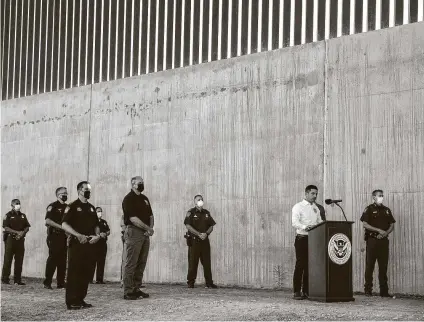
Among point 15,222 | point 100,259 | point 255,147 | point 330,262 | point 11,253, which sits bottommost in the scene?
point 100,259

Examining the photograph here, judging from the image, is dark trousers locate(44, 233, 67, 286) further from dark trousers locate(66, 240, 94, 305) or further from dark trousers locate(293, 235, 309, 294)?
dark trousers locate(293, 235, 309, 294)

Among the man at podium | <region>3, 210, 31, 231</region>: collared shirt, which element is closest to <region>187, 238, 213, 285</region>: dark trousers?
the man at podium

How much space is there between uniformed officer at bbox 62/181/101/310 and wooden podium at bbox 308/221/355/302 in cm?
272

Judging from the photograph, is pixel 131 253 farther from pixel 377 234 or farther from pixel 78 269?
pixel 377 234

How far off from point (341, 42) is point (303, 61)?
2.51ft

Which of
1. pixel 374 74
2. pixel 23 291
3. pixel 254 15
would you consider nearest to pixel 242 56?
pixel 254 15

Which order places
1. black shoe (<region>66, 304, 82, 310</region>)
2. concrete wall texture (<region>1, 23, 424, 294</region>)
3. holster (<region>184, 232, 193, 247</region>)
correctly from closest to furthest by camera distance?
black shoe (<region>66, 304, 82, 310</region>) < concrete wall texture (<region>1, 23, 424, 294</region>) < holster (<region>184, 232, 193, 247</region>)

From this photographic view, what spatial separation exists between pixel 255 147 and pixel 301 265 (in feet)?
12.0

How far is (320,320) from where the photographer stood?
7.49 metres

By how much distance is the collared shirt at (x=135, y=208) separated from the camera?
30.7ft

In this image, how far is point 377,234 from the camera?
1063 cm

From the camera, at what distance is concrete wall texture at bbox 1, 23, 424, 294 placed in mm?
11117

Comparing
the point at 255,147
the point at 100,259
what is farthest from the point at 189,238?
the point at 100,259

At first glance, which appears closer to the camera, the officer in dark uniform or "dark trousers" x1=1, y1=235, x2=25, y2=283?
the officer in dark uniform
